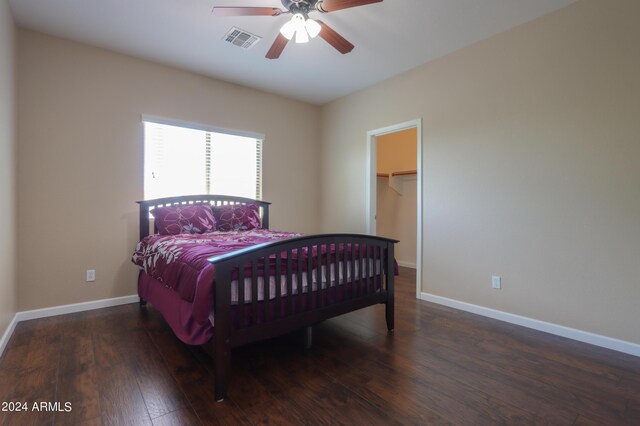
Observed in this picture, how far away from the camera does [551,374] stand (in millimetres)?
1938

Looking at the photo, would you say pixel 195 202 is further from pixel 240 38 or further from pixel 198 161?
pixel 240 38

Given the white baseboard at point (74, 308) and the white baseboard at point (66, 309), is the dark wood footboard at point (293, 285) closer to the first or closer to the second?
the white baseboard at point (66, 309)

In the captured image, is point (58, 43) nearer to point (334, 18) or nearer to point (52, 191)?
point (52, 191)

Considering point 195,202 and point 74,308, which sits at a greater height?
point 195,202

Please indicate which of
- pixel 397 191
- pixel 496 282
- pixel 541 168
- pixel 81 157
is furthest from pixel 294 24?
pixel 397 191

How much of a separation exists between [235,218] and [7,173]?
6.51 ft

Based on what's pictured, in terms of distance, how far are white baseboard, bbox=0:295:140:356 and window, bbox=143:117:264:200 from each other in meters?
1.15

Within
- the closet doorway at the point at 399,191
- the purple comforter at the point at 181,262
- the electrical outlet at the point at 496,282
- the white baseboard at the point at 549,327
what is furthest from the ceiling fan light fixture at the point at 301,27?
the closet doorway at the point at 399,191

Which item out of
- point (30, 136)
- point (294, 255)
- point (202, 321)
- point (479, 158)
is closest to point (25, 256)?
point (30, 136)

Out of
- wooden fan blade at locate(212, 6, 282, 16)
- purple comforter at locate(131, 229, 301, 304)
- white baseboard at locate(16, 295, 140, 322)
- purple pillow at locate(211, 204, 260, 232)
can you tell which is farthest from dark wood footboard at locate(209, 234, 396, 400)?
white baseboard at locate(16, 295, 140, 322)

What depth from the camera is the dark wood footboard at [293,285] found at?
1692 mm

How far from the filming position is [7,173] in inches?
97.2

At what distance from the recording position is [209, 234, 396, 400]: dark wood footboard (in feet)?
5.55

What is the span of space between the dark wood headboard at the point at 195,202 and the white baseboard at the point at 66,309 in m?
0.71
